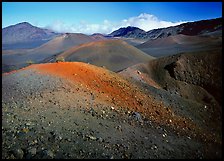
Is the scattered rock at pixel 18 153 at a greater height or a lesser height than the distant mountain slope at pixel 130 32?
greater

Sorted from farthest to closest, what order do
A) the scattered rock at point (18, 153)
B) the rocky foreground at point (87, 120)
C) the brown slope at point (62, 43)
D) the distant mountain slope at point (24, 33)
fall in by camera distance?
the distant mountain slope at point (24, 33), the brown slope at point (62, 43), the rocky foreground at point (87, 120), the scattered rock at point (18, 153)

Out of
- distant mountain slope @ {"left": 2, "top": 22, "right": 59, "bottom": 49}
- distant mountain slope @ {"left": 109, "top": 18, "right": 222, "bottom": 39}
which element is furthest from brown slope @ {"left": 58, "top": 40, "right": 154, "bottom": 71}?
distant mountain slope @ {"left": 2, "top": 22, "right": 59, "bottom": 49}

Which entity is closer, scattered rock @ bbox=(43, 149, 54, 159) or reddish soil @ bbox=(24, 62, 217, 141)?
scattered rock @ bbox=(43, 149, 54, 159)

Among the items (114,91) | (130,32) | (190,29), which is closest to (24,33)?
(130,32)

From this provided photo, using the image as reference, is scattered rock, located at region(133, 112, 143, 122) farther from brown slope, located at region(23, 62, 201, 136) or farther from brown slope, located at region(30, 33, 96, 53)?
brown slope, located at region(30, 33, 96, 53)

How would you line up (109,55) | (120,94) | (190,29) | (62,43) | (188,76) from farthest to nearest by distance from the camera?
(190,29) < (62,43) < (109,55) < (188,76) < (120,94)

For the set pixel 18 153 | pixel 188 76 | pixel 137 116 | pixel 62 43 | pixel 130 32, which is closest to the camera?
pixel 18 153

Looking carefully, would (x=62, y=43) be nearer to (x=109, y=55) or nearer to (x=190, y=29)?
(x=190, y=29)

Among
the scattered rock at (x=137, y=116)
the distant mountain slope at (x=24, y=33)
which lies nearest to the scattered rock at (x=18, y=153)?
the scattered rock at (x=137, y=116)

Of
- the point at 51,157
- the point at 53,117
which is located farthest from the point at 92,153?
the point at 53,117

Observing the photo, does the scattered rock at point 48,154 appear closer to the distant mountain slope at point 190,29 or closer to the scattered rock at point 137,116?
the scattered rock at point 137,116
